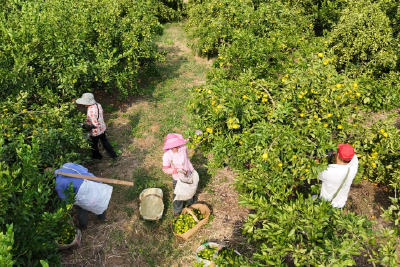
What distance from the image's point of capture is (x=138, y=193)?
5695 mm

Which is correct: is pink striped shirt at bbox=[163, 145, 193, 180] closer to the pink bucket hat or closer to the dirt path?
the pink bucket hat

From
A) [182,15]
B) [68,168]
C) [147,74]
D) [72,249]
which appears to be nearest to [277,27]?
[147,74]

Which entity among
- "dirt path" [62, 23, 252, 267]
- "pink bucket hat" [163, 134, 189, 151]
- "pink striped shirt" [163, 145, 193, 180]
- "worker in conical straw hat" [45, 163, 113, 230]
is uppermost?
"pink bucket hat" [163, 134, 189, 151]

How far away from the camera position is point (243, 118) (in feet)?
13.5

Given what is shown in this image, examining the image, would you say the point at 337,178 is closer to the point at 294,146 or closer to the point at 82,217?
the point at 294,146

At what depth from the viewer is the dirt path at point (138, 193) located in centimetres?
458

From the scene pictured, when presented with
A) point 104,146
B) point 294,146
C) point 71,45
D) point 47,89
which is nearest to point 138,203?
point 104,146

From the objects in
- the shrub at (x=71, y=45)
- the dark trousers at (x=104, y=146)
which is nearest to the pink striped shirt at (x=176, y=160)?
the dark trousers at (x=104, y=146)

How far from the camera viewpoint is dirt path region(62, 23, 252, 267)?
15.0 feet

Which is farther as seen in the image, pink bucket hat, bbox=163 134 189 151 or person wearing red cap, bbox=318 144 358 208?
pink bucket hat, bbox=163 134 189 151

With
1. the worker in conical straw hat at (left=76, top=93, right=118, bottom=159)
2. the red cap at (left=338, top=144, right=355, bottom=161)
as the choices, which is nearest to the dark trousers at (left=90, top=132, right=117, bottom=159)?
the worker in conical straw hat at (left=76, top=93, right=118, bottom=159)

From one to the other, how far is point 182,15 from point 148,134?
39.4ft

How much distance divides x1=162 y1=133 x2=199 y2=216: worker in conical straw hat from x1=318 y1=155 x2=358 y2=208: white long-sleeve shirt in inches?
85.5

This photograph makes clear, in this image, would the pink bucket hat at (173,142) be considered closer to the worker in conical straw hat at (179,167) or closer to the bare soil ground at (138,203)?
the worker in conical straw hat at (179,167)
